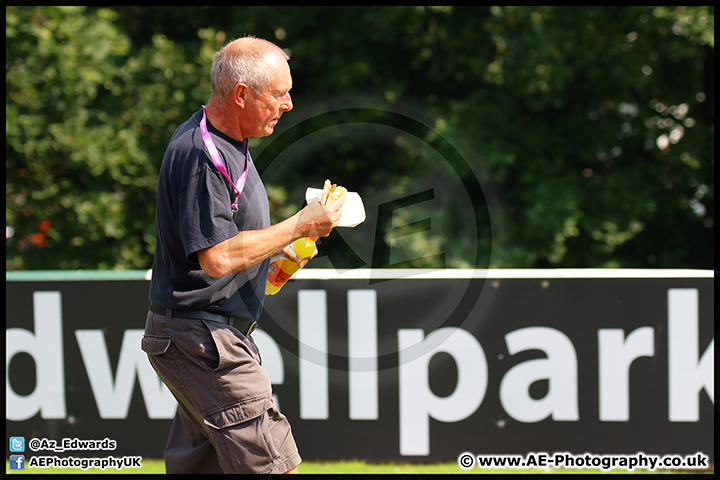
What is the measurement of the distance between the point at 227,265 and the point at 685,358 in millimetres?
2889

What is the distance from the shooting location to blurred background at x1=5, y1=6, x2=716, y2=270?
7879mm

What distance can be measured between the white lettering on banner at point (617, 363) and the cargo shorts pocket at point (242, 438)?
2.29m

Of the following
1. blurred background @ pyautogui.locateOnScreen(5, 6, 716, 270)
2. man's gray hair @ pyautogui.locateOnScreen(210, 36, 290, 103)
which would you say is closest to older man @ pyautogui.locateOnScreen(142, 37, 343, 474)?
man's gray hair @ pyautogui.locateOnScreen(210, 36, 290, 103)

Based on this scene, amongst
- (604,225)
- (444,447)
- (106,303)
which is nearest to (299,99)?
(604,225)

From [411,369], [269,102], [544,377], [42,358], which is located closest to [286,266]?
[269,102]

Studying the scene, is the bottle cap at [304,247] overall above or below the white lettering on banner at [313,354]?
above

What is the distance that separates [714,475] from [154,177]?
6857 millimetres

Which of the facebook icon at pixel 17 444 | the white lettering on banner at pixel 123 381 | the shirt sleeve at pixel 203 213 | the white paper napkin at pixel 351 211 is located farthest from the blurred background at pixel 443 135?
the shirt sleeve at pixel 203 213

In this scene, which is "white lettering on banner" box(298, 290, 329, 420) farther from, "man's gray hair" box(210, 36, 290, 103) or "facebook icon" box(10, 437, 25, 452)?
"man's gray hair" box(210, 36, 290, 103)

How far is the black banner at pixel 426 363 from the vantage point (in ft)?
12.7

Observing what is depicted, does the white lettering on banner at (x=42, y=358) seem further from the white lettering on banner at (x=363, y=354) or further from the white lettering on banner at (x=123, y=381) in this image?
the white lettering on banner at (x=363, y=354)

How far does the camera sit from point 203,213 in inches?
86.4

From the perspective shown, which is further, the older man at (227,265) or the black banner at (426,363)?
the black banner at (426,363)

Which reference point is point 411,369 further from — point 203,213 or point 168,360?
point 203,213
